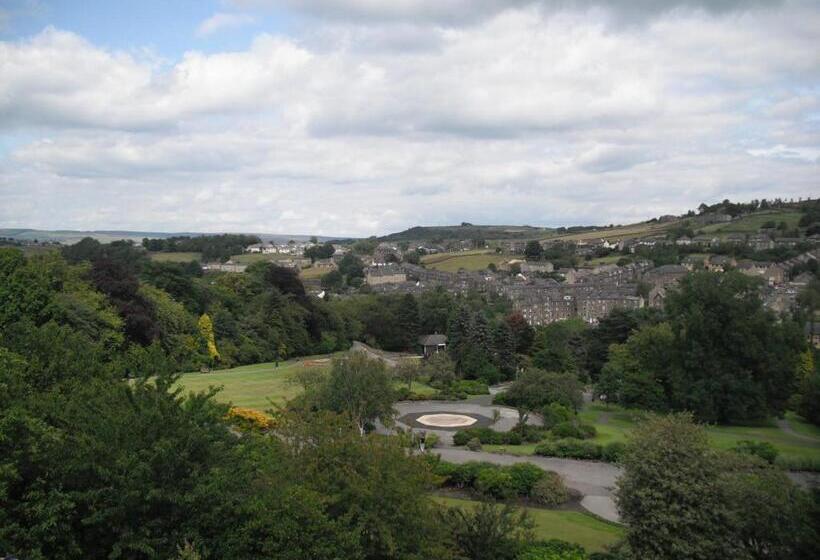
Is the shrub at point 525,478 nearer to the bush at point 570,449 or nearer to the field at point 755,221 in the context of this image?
the bush at point 570,449

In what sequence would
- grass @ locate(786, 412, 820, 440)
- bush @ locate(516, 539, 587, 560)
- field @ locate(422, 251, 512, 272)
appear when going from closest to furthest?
bush @ locate(516, 539, 587, 560) → grass @ locate(786, 412, 820, 440) → field @ locate(422, 251, 512, 272)

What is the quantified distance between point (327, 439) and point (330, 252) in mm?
150489

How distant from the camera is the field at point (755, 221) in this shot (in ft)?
406

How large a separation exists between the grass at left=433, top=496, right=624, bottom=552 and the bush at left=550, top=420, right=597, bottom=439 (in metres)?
10.1

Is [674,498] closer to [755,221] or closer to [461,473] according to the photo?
[461,473]

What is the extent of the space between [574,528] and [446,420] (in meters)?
16.7

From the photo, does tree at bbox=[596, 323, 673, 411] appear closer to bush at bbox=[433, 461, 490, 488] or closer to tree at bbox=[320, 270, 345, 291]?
bush at bbox=[433, 461, 490, 488]

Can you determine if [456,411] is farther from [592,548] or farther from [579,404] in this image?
[592,548]

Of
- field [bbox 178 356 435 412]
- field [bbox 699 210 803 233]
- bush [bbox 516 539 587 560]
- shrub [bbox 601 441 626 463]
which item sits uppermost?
field [bbox 699 210 803 233]

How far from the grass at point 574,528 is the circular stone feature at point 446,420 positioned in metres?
12.7

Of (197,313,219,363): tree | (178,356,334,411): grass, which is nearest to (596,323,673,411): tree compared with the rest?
(178,356,334,411): grass

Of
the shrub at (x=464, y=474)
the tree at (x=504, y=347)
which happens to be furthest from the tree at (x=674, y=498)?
the tree at (x=504, y=347)

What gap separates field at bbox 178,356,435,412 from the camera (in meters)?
32.8

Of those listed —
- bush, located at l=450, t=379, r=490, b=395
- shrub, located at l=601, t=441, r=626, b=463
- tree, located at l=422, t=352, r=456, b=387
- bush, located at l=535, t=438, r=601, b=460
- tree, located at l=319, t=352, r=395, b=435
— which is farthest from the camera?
tree, located at l=422, t=352, r=456, b=387
